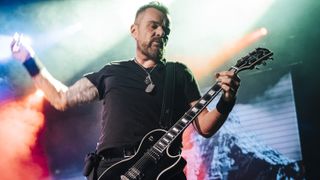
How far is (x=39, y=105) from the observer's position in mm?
7258

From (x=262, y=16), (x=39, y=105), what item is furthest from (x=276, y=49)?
(x=39, y=105)

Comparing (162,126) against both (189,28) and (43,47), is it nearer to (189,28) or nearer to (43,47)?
(189,28)

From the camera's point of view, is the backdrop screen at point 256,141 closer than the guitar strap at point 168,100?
No

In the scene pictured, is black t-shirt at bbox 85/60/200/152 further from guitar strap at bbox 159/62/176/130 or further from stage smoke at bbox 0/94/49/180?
stage smoke at bbox 0/94/49/180

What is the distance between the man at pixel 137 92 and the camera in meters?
2.62

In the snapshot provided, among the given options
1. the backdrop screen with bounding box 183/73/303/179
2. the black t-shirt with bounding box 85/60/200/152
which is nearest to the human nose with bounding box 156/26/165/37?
the black t-shirt with bounding box 85/60/200/152

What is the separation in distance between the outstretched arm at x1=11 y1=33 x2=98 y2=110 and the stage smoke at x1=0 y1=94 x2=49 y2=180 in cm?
425

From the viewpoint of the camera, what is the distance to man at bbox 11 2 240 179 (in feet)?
8.60

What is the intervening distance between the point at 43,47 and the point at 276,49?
11.4 ft

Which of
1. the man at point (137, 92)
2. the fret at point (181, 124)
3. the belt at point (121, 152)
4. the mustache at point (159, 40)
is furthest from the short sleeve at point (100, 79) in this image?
the fret at point (181, 124)

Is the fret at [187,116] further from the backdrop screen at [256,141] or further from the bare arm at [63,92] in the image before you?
the backdrop screen at [256,141]

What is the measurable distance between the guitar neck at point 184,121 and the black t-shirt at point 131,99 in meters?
0.13

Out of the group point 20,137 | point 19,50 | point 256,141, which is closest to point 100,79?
point 19,50

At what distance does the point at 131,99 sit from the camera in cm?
279
